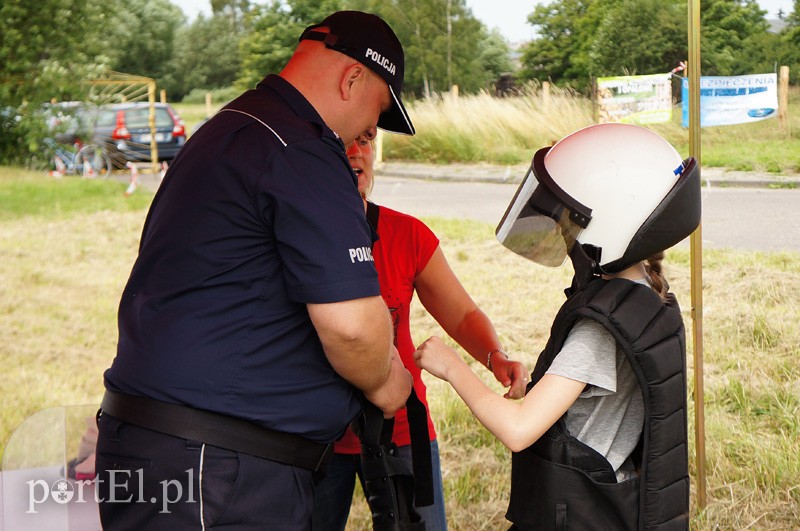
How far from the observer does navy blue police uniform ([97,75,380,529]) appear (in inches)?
56.8

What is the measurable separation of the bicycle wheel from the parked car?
0.04 metres

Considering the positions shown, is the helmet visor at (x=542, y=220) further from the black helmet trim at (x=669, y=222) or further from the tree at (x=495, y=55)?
the tree at (x=495, y=55)

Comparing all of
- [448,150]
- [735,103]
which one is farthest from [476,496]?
[735,103]

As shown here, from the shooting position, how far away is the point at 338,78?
1.65m

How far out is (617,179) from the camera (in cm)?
160

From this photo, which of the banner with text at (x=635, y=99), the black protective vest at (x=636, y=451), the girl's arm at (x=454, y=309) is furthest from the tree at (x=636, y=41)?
the black protective vest at (x=636, y=451)

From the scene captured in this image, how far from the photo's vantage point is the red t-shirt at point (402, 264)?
7.15ft

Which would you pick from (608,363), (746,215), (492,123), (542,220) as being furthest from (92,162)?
(608,363)

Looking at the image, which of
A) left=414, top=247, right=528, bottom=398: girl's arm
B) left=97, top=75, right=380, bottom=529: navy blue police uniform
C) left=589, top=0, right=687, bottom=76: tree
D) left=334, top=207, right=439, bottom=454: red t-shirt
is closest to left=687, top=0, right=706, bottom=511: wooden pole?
left=589, top=0, right=687, bottom=76: tree

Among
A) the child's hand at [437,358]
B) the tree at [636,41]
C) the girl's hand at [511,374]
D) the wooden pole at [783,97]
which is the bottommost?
the girl's hand at [511,374]

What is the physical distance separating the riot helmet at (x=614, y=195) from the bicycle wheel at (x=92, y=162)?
104 inches

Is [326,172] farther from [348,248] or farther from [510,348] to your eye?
[510,348]

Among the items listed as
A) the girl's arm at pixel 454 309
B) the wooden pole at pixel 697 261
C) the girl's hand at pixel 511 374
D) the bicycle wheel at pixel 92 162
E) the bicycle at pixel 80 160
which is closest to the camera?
the girl's hand at pixel 511 374

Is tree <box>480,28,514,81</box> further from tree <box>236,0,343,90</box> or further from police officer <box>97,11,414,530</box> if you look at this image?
police officer <box>97,11,414,530</box>
